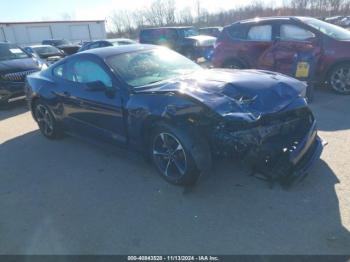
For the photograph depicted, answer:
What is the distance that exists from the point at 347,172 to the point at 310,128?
69cm

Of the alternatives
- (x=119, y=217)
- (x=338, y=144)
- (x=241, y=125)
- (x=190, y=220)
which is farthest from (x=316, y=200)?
(x=119, y=217)

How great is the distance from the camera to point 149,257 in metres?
2.72

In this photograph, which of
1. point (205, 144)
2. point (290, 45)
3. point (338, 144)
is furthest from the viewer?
point (290, 45)

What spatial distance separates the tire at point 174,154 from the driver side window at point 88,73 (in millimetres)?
983

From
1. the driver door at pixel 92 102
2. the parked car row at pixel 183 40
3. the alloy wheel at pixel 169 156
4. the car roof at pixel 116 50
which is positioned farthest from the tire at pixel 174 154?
the parked car row at pixel 183 40

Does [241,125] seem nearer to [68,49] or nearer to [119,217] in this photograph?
[119,217]

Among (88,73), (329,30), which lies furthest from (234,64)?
(88,73)

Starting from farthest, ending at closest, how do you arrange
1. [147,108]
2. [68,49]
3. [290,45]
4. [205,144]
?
[68,49] → [290,45] → [147,108] → [205,144]

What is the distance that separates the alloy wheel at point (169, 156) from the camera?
360 cm

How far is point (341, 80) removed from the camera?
6.95m

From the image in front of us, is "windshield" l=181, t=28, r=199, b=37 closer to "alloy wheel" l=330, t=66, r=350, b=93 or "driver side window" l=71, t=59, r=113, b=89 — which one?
"alloy wheel" l=330, t=66, r=350, b=93

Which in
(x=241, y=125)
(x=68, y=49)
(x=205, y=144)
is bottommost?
(x=68, y=49)

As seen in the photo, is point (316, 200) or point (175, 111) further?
point (175, 111)

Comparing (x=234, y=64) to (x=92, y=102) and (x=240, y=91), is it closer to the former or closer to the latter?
(x=92, y=102)
